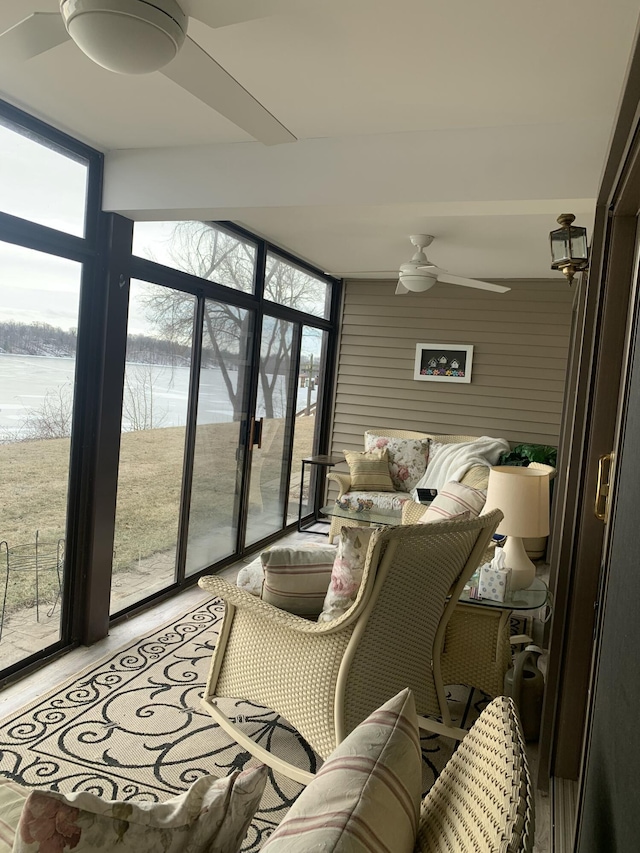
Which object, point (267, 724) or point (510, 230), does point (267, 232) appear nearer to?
point (510, 230)

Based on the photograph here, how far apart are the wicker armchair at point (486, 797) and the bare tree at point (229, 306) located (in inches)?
129

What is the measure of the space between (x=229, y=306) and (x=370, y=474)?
2.14 meters

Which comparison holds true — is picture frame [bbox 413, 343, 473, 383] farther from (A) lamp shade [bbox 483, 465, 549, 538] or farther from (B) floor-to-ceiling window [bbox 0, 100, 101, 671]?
(B) floor-to-ceiling window [bbox 0, 100, 101, 671]

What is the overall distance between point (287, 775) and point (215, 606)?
5.87 ft

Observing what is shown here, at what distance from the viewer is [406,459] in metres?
6.01

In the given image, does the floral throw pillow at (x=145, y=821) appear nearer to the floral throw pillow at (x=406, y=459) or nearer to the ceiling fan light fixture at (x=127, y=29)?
the ceiling fan light fixture at (x=127, y=29)

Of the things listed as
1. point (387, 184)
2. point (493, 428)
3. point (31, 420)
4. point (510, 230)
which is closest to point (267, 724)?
point (31, 420)

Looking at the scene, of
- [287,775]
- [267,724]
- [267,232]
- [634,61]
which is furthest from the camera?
[267,232]

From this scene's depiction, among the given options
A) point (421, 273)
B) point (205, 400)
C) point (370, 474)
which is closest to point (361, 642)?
point (205, 400)

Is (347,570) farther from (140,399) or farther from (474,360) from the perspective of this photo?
(474,360)

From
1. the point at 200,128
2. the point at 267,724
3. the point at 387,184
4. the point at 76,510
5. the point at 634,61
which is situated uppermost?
the point at 200,128

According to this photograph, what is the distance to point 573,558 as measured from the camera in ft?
7.25

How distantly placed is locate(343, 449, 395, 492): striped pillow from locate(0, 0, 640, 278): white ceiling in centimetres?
290

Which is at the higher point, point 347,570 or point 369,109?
point 369,109
